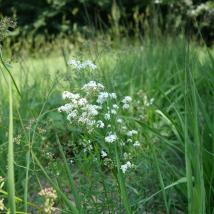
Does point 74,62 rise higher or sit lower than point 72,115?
higher

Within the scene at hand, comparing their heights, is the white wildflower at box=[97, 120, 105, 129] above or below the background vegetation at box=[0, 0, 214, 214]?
above

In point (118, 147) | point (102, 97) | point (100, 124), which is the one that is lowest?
point (118, 147)

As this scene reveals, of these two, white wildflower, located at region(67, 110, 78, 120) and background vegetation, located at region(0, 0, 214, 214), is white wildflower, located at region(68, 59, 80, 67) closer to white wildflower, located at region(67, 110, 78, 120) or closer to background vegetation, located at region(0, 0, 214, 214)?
background vegetation, located at region(0, 0, 214, 214)

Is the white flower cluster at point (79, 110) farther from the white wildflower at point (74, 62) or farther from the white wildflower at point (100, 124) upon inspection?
the white wildflower at point (74, 62)

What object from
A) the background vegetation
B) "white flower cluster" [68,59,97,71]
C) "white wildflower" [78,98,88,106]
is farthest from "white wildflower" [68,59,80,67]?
"white wildflower" [78,98,88,106]

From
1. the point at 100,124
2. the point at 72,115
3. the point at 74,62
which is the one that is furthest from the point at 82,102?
the point at 74,62

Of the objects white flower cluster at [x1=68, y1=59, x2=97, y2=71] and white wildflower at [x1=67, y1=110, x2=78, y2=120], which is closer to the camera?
white wildflower at [x1=67, y1=110, x2=78, y2=120]

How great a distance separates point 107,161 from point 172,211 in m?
0.81

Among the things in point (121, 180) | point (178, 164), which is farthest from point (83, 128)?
point (178, 164)

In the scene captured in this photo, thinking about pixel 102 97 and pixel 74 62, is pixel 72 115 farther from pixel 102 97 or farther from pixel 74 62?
pixel 74 62

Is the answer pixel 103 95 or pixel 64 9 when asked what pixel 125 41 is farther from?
pixel 64 9

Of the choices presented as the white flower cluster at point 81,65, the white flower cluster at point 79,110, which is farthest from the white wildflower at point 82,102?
the white flower cluster at point 81,65

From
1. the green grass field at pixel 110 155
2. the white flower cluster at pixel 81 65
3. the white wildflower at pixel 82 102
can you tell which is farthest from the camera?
the white flower cluster at pixel 81 65

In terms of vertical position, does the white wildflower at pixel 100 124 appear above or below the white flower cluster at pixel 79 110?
below
